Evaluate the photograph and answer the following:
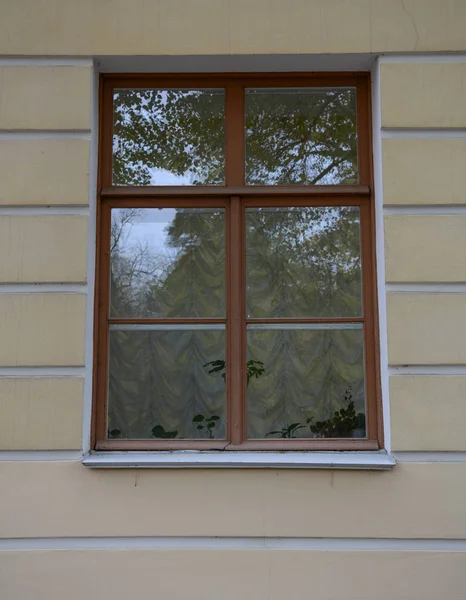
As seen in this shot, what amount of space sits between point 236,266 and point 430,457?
149cm

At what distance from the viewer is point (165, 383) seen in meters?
3.40

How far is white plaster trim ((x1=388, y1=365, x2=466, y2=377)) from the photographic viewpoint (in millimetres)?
3152

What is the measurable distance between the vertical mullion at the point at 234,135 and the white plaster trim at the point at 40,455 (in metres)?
1.76

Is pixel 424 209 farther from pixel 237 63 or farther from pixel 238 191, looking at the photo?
pixel 237 63

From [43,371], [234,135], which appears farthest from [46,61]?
[43,371]

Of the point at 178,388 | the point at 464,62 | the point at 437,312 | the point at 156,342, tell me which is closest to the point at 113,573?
the point at 178,388

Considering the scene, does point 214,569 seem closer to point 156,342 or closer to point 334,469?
point 334,469

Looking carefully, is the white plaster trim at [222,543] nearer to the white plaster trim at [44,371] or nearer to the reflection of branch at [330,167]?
the white plaster trim at [44,371]

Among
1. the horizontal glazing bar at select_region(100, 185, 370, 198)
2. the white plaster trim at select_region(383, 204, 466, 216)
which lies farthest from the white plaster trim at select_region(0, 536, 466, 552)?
the horizontal glazing bar at select_region(100, 185, 370, 198)

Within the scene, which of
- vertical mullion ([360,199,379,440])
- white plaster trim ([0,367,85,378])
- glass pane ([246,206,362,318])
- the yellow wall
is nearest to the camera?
the yellow wall

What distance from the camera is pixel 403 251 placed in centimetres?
321

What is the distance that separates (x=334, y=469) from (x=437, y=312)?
101 centimetres

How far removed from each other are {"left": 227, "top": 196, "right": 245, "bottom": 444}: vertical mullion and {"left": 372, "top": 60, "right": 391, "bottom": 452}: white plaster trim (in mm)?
781

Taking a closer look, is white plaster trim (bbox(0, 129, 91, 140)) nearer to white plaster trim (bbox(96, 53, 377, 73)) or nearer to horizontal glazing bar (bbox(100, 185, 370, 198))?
horizontal glazing bar (bbox(100, 185, 370, 198))
